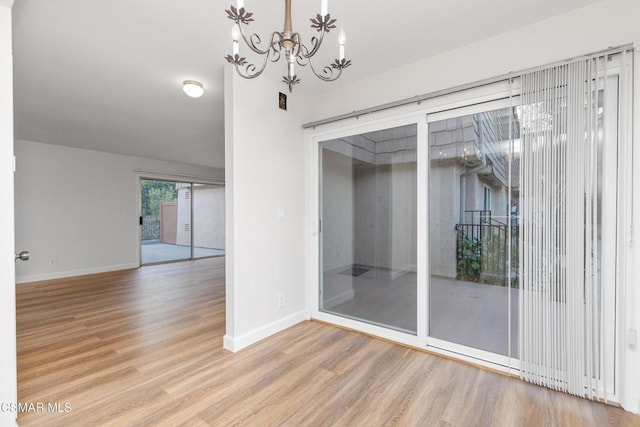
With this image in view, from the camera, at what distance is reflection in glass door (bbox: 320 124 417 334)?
260 cm

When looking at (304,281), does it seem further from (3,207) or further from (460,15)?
(460,15)

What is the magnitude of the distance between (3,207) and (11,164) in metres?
0.22

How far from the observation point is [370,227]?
287 centimetres

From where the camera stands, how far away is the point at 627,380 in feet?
5.57

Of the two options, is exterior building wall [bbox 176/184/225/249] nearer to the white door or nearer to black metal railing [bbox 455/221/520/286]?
the white door

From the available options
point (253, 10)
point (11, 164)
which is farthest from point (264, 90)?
point (11, 164)

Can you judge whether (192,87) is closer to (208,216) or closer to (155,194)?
(155,194)

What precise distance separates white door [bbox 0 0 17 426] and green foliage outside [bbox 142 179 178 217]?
5.55 metres

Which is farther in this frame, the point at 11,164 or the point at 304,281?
the point at 304,281

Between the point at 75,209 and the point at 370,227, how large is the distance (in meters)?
5.65

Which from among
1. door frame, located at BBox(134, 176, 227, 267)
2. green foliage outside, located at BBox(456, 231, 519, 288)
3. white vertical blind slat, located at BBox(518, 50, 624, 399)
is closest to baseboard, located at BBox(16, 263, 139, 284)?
door frame, located at BBox(134, 176, 227, 267)

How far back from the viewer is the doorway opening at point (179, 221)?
6555 mm

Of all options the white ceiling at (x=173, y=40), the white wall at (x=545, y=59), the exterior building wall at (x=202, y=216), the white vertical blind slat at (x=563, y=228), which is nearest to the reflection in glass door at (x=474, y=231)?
the white vertical blind slat at (x=563, y=228)

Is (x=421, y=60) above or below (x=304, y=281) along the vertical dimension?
above
